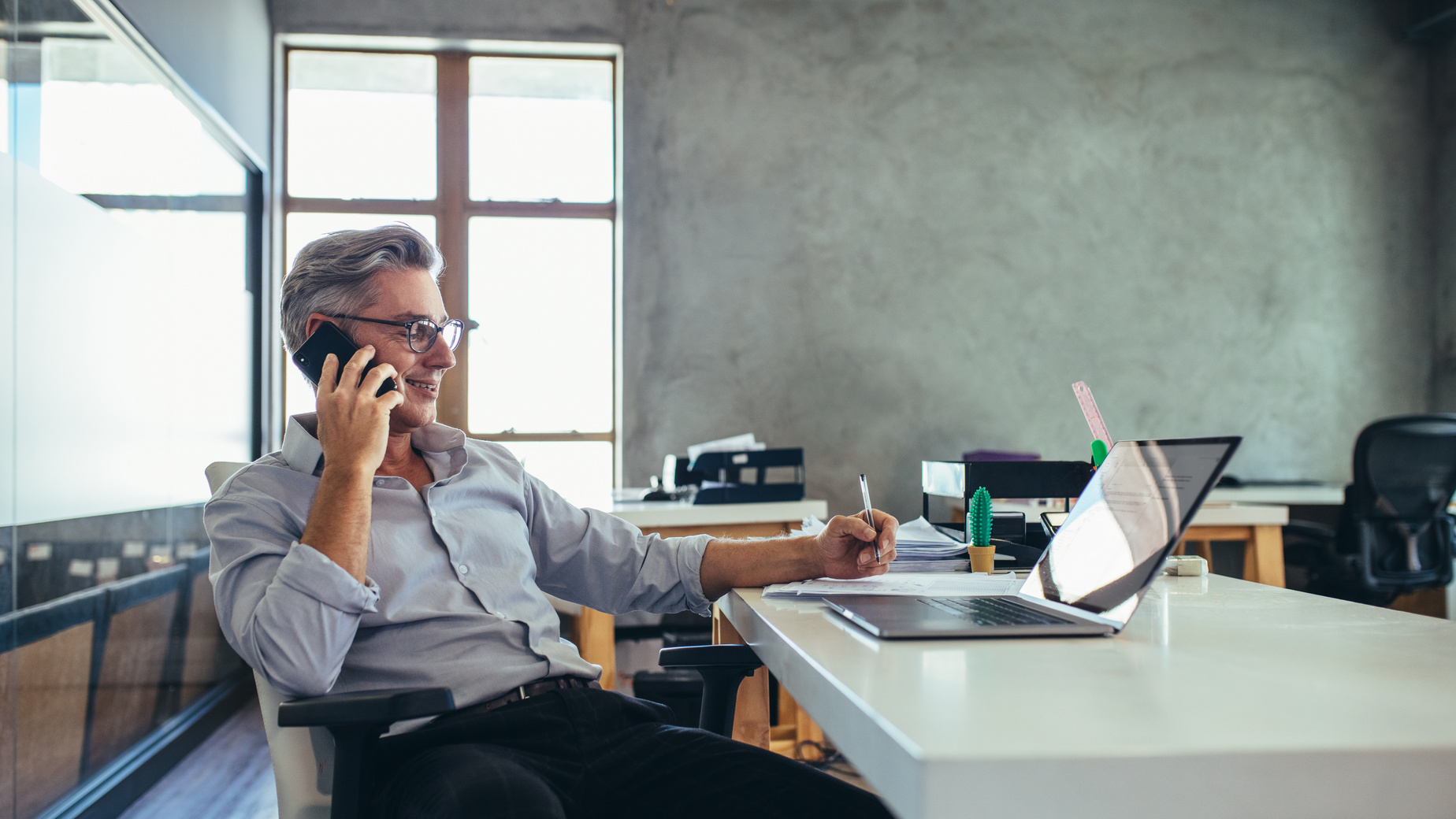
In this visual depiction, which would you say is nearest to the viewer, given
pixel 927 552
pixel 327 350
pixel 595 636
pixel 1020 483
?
pixel 327 350

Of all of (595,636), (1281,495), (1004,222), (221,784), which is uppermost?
(1004,222)

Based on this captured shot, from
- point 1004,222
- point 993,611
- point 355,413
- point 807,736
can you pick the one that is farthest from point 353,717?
point 1004,222

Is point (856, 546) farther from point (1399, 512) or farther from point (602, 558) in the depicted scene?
point (1399, 512)

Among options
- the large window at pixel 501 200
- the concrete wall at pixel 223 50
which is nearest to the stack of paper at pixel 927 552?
the concrete wall at pixel 223 50

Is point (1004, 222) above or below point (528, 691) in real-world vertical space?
above

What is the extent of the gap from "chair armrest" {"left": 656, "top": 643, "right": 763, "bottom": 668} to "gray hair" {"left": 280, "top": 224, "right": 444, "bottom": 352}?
0.67 m

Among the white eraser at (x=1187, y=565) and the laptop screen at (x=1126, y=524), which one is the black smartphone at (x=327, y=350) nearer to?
the laptop screen at (x=1126, y=524)

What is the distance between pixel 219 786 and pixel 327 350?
6.20ft

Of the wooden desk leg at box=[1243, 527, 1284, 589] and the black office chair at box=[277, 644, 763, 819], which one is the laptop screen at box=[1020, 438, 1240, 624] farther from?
the wooden desk leg at box=[1243, 527, 1284, 589]

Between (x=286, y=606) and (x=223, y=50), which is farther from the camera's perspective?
(x=223, y=50)

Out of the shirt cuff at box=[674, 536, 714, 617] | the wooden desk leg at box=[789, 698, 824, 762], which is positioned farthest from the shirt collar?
the wooden desk leg at box=[789, 698, 824, 762]

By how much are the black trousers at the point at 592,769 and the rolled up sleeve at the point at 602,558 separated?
0.24 m

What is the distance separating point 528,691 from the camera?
1.12m

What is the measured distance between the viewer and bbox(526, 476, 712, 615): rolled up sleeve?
4.32ft
